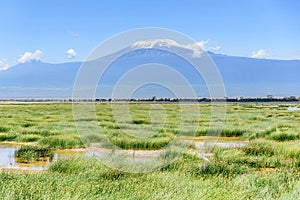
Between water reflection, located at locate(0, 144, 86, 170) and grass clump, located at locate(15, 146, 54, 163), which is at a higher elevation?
grass clump, located at locate(15, 146, 54, 163)

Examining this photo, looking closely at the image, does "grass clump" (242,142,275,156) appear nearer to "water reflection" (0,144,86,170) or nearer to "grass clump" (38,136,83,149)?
"water reflection" (0,144,86,170)

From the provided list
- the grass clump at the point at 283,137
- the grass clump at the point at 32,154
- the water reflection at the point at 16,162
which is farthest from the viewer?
the grass clump at the point at 283,137

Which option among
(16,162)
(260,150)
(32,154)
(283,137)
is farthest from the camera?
(283,137)

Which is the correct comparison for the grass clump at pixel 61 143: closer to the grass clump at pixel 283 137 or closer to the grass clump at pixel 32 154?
the grass clump at pixel 32 154

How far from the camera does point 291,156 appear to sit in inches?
633

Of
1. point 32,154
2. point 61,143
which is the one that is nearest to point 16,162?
point 32,154

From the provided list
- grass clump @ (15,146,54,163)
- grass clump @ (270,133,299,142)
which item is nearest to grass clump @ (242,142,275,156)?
grass clump @ (270,133,299,142)

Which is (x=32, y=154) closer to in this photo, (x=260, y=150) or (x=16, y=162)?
(x=16, y=162)

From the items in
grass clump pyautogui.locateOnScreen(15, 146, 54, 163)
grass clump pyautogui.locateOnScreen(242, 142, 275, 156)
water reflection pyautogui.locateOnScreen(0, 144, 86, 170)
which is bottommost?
water reflection pyautogui.locateOnScreen(0, 144, 86, 170)

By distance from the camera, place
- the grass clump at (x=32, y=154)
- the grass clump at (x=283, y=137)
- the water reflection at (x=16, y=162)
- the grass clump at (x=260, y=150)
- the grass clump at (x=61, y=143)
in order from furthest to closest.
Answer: the grass clump at (x=283, y=137), the grass clump at (x=61, y=143), the grass clump at (x=260, y=150), the grass clump at (x=32, y=154), the water reflection at (x=16, y=162)

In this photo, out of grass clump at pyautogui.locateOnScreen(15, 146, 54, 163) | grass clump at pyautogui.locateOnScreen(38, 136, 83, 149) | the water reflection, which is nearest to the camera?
the water reflection

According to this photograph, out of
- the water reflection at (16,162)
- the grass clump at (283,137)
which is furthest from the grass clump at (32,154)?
the grass clump at (283,137)

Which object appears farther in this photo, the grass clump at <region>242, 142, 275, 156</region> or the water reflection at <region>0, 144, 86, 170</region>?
the grass clump at <region>242, 142, 275, 156</region>

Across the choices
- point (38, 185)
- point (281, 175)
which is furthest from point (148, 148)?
point (38, 185)
